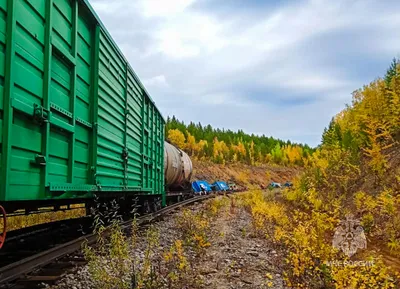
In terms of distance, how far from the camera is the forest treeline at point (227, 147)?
288ft

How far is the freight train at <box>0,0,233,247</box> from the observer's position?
3.55 metres

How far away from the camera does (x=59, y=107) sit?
15.3ft

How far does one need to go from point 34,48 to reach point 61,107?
3.05 feet

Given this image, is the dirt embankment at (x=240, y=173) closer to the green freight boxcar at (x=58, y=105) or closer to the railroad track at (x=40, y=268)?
the green freight boxcar at (x=58, y=105)

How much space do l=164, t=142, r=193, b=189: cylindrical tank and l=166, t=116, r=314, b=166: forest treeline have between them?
53310 millimetres

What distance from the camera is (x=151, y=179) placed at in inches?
474

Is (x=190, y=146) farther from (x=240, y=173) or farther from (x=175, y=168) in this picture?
(x=175, y=168)

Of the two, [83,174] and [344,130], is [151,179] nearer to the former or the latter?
[83,174]

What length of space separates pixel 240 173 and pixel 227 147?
72.8 ft

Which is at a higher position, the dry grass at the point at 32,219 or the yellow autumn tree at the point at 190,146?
the yellow autumn tree at the point at 190,146

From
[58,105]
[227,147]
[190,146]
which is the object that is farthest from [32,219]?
[227,147]

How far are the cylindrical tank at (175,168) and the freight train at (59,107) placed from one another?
8876mm

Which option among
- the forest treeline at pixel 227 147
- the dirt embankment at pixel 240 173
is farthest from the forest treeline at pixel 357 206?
A: the forest treeline at pixel 227 147

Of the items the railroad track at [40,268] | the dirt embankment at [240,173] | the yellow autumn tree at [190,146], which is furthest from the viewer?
the yellow autumn tree at [190,146]
